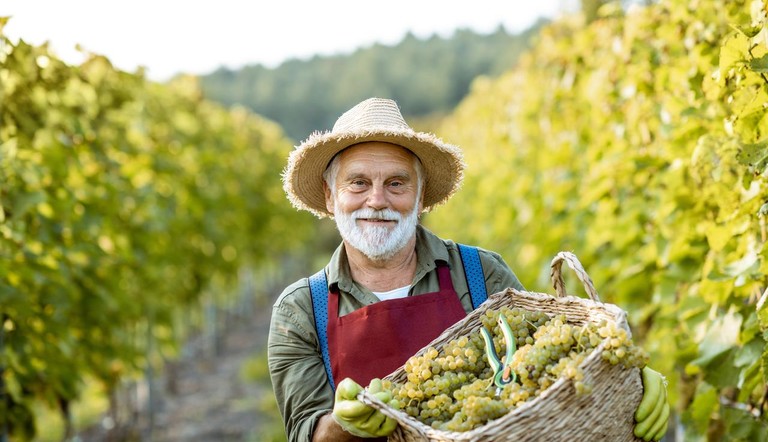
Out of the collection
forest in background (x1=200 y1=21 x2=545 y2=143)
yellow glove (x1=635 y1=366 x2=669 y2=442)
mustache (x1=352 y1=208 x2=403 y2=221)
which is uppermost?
forest in background (x1=200 y1=21 x2=545 y2=143)

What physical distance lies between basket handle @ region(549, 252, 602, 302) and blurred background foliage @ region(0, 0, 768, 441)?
2.02 ft

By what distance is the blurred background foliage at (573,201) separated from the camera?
9.35 feet

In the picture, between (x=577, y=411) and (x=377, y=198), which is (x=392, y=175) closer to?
(x=377, y=198)

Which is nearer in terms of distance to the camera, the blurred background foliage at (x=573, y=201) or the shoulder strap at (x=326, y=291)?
the shoulder strap at (x=326, y=291)

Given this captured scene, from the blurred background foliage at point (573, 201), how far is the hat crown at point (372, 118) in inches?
38.7

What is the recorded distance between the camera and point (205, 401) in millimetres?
9414

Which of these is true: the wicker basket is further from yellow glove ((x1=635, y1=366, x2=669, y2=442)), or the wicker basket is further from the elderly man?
the elderly man

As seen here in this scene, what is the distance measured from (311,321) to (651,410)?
100 cm

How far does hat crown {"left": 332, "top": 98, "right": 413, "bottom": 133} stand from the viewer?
7.91ft

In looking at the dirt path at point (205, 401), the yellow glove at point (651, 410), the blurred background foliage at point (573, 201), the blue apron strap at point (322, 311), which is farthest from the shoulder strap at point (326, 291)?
the dirt path at point (205, 401)

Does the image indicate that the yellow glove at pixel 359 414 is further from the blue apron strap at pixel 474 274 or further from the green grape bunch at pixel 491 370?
the blue apron strap at pixel 474 274

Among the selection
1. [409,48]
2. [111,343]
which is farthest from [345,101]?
[111,343]

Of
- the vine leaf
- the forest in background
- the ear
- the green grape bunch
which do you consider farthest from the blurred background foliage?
the forest in background

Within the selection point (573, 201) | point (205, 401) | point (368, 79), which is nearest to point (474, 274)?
point (573, 201)
